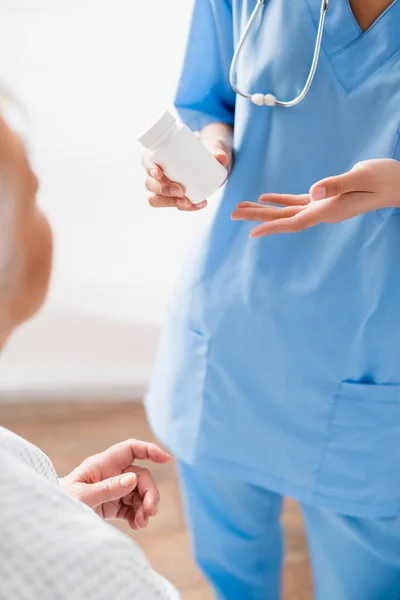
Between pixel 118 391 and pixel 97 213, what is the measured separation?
21.8 inches

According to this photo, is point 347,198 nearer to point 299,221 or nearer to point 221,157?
point 299,221

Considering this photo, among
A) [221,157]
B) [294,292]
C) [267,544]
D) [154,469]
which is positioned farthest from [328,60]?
[154,469]

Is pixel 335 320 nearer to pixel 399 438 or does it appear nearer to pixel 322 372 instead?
pixel 322 372

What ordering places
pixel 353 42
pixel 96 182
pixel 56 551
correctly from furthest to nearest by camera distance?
pixel 96 182
pixel 353 42
pixel 56 551

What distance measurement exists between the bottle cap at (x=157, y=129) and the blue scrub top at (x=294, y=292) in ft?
0.54

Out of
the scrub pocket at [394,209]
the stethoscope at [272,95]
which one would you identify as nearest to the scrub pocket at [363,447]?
the scrub pocket at [394,209]

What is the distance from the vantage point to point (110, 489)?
779 mm

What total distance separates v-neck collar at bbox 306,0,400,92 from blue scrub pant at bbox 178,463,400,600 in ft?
1.84

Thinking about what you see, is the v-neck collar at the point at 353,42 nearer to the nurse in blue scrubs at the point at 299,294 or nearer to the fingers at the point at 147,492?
the nurse in blue scrubs at the point at 299,294

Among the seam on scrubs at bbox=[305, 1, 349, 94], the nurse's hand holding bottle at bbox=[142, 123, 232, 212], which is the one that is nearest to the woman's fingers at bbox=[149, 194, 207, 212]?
the nurse's hand holding bottle at bbox=[142, 123, 232, 212]

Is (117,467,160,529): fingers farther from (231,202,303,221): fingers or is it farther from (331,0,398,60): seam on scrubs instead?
(331,0,398,60): seam on scrubs

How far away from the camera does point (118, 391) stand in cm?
215

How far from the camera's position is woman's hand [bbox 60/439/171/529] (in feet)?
2.68

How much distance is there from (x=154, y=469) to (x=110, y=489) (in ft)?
3.76
